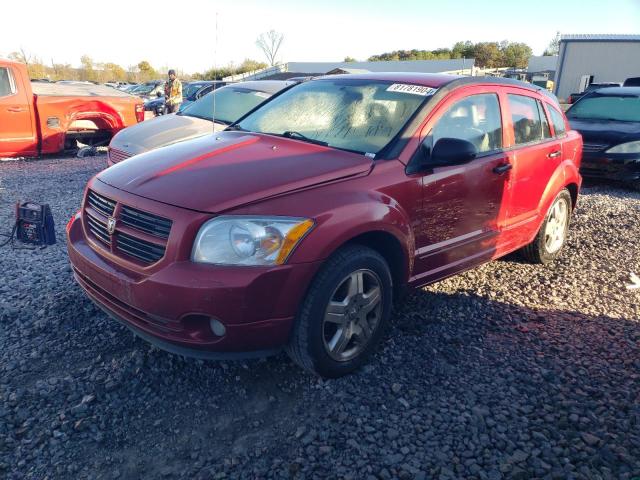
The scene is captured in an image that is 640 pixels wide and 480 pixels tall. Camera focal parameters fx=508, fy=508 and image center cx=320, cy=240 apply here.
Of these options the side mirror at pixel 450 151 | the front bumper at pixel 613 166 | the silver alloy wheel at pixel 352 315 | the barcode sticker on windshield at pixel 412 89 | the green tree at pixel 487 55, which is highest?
the green tree at pixel 487 55

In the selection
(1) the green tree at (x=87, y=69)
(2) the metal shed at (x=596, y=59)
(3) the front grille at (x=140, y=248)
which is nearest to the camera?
(3) the front grille at (x=140, y=248)

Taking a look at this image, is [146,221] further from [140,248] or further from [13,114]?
[13,114]

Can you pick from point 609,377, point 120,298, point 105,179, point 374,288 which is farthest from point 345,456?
point 105,179

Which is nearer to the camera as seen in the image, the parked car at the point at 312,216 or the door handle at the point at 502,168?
the parked car at the point at 312,216

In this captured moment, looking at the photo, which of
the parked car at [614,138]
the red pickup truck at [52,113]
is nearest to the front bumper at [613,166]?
the parked car at [614,138]

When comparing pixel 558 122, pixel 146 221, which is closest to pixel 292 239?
pixel 146 221

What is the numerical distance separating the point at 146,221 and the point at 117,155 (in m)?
4.16

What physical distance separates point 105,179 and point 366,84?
198 centimetres

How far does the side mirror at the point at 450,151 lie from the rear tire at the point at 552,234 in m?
1.88

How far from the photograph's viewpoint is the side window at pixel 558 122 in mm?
4767

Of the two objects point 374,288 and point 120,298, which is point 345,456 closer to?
point 374,288

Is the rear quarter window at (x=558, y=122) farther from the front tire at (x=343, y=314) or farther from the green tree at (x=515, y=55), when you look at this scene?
the green tree at (x=515, y=55)

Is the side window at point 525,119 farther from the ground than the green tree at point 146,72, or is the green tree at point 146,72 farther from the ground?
the green tree at point 146,72

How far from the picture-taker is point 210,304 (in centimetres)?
248
